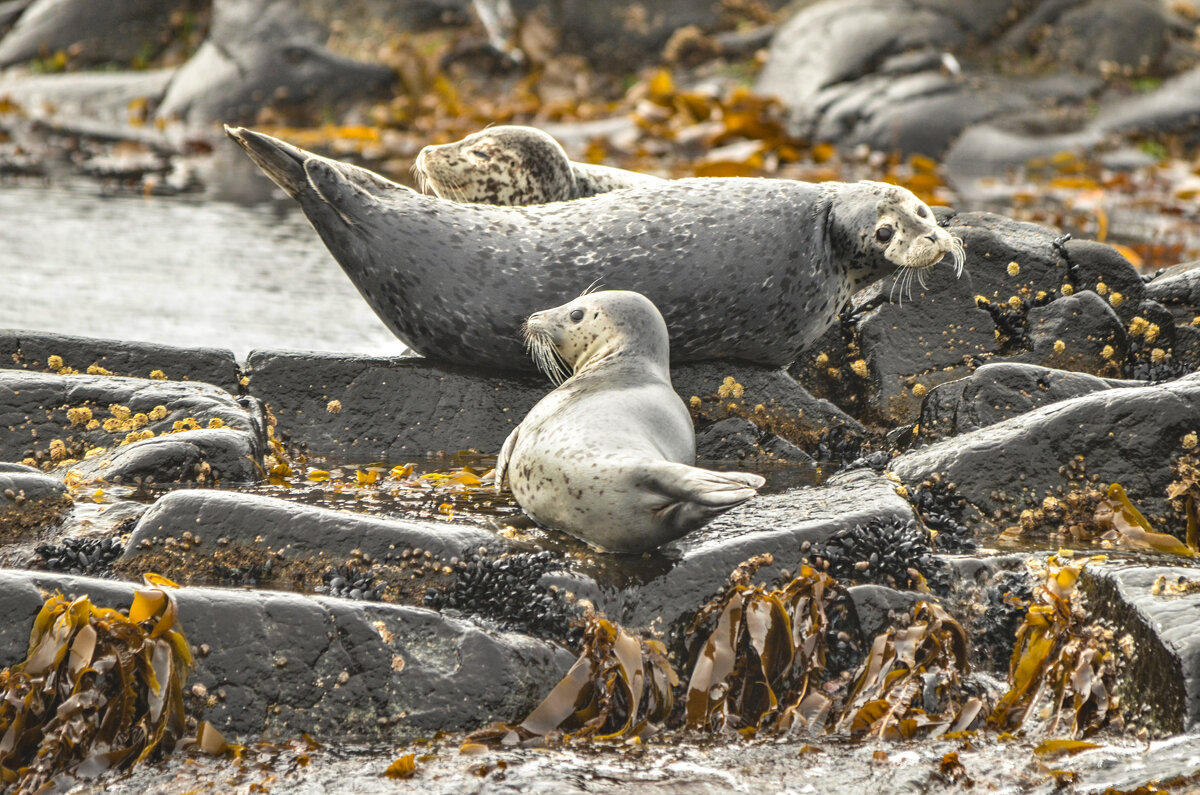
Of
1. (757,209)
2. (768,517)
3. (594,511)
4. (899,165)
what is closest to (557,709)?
Answer: (594,511)

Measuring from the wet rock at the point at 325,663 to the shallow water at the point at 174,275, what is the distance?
3479 millimetres

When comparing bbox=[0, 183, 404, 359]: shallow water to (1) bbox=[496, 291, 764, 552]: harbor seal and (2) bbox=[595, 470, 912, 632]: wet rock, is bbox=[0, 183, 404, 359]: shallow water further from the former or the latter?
(2) bbox=[595, 470, 912, 632]: wet rock

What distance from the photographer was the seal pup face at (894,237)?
16.9ft

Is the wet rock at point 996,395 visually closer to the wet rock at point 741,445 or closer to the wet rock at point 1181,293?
the wet rock at point 741,445

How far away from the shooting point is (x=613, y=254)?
5062mm

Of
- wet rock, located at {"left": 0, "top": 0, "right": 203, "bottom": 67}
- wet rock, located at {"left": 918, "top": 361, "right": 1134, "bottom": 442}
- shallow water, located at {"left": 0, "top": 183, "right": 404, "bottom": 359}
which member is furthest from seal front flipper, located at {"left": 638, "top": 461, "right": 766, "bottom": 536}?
wet rock, located at {"left": 0, "top": 0, "right": 203, "bottom": 67}

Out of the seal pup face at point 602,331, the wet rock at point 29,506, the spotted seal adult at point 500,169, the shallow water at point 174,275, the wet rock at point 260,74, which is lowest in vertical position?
the shallow water at point 174,275

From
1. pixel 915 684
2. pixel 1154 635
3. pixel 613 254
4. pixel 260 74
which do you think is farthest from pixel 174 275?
pixel 260 74

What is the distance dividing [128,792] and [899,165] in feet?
39.7

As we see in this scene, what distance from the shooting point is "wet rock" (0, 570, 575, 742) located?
3.20 meters

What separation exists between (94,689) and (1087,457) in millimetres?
2995

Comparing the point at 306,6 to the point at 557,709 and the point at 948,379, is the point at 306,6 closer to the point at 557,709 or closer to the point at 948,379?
the point at 948,379

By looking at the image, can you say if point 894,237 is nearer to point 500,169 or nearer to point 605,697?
point 500,169

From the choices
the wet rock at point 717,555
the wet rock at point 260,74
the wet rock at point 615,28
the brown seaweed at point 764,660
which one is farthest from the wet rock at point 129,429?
the wet rock at point 615,28
